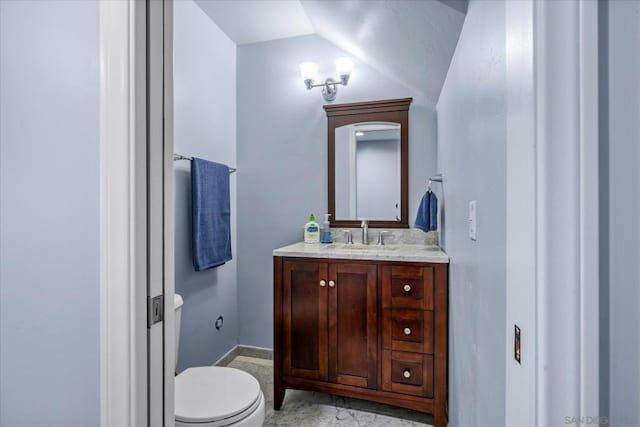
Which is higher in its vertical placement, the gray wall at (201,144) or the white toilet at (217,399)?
the gray wall at (201,144)

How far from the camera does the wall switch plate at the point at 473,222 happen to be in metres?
0.89

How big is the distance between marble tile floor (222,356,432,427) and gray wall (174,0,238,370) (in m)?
0.57

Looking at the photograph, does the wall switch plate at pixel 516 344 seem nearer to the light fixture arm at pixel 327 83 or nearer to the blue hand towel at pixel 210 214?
the blue hand towel at pixel 210 214

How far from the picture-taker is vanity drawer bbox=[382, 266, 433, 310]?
5.19ft

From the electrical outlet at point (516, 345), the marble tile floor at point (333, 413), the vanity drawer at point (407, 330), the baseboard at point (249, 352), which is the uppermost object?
the electrical outlet at point (516, 345)

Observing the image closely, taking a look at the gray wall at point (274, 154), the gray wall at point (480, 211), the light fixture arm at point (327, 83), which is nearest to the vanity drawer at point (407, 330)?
the gray wall at point (480, 211)

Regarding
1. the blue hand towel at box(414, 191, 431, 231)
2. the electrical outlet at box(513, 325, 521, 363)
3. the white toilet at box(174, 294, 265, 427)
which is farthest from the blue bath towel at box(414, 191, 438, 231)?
the electrical outlet at box(513, 325, 521, 363)

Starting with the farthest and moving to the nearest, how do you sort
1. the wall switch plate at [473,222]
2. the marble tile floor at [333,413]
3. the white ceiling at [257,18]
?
the white ceiling at [257,18] → the marble tile floor at [333,413] → the wall switch plate at [473,222]

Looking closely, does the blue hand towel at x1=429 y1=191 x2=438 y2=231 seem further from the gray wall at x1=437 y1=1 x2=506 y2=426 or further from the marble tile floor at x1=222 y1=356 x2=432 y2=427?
the marble tile floor at x1=222 y1=356 x2=432 y2=427
